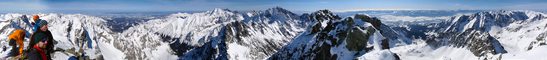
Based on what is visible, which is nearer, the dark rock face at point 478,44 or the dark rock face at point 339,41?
the dark rock face at point 478,44

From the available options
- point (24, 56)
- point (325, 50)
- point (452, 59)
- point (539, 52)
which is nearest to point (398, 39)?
point (325, 50)

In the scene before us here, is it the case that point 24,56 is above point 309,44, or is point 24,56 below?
above

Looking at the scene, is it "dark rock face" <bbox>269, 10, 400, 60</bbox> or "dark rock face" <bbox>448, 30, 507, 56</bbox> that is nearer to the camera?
"dark rock face" <bbox>448, 30, 507, 56</bbox>

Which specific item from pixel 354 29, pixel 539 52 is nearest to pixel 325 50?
pixel 354 29

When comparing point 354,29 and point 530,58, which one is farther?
point 354,29

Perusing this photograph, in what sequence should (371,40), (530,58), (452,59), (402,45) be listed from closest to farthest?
1. (530,58)
2. (452,59)
3. (371,40)
4. (402,45)

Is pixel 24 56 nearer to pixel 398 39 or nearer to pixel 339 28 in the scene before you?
pixel 339 28

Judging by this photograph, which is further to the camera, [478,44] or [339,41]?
[339,41]

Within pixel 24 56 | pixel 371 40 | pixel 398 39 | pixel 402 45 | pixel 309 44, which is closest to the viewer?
pixel 24 56

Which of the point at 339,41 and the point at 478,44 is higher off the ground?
the point at 478,44

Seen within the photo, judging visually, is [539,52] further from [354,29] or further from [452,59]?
[354,29]
